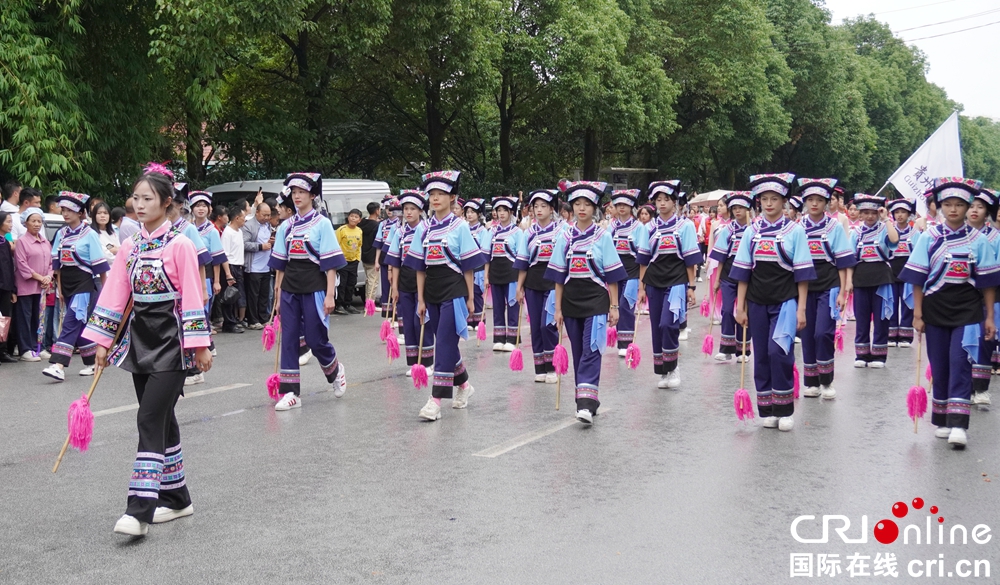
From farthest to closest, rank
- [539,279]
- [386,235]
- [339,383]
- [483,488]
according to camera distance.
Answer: [386,235]
[539,279]
[339,383]
[483,488]

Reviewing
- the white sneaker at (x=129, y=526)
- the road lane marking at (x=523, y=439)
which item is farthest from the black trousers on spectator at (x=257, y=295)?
the white sneaker at (x=129, y=526)

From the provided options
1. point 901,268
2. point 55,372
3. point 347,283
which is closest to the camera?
point 55,372

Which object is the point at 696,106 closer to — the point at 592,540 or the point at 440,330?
the point at 440,330

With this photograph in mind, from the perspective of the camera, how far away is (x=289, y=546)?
5.43 metres

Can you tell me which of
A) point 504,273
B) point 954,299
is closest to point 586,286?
point 954,299

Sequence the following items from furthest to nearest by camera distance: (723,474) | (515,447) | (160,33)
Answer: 1. (160,33)
2. (515,447)
3. (723,474)

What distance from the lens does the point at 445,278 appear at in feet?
29.9

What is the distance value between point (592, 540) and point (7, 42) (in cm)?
1272

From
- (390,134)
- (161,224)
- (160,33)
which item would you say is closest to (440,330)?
(161,224)

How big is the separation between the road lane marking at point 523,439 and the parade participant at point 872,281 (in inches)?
197

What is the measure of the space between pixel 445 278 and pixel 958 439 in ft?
14.0

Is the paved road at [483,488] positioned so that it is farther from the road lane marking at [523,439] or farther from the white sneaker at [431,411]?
the white sneaker at [431,411]

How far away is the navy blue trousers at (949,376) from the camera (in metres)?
7.82

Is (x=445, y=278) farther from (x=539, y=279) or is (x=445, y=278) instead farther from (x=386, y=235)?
(x=386, y=235)
